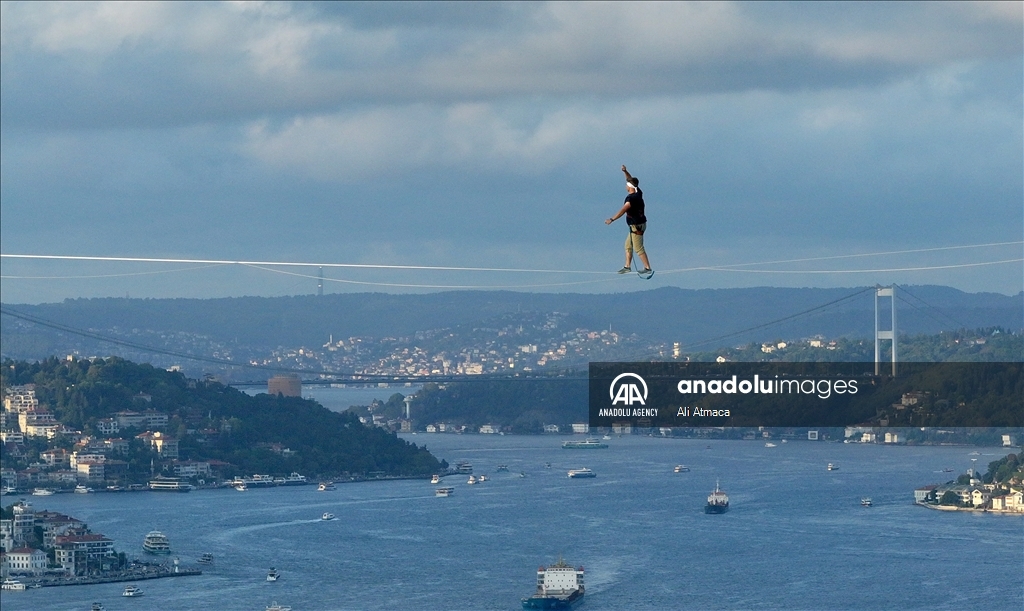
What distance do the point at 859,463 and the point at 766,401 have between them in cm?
370

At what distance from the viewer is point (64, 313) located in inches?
1629

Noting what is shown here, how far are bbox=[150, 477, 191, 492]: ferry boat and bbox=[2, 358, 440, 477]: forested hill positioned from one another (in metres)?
1.13

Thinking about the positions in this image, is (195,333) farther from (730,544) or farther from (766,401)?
(730,544)

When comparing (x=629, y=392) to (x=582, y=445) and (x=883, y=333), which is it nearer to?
(x=883, y=333)

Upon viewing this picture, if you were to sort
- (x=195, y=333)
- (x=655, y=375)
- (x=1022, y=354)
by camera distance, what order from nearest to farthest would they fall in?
(x=655, y=375) < (x=1022, y=354) < (x=195, y=333)

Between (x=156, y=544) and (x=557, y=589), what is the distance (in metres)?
5.11

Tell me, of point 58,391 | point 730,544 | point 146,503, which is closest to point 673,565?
point 730,544

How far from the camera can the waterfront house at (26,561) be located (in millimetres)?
19156

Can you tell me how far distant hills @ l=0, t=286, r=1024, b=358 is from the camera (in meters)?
41.3

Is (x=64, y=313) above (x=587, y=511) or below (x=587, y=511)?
above

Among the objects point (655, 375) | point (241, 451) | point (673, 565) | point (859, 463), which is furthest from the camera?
point (859, 463)

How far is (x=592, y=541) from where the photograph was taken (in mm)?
20969

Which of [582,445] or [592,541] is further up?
[582,445]

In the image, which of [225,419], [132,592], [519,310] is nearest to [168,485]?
[225,419]
